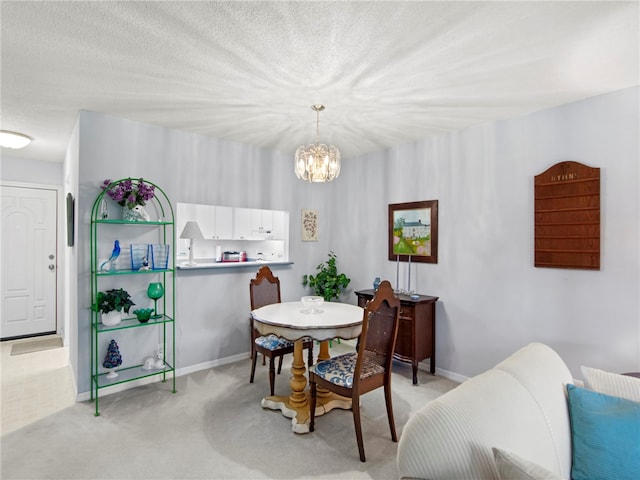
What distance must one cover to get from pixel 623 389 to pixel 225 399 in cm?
273

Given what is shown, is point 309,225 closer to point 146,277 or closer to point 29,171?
point 146,277

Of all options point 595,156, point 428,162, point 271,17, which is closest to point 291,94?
point 271,17

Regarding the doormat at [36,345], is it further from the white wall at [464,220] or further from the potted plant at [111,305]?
the potted plant at [111,305]

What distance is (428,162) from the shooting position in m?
3.79

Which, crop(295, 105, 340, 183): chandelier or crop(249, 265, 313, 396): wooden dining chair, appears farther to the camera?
crop(249, 265, 313, 396): wooden dining chair

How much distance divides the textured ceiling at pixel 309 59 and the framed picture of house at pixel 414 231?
975 millimetres

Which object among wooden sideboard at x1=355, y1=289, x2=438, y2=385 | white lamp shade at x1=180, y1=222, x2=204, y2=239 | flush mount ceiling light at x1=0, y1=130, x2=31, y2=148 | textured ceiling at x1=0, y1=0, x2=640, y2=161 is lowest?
wooden sideboard at x1=355, y1=289, x2=438, y2=385

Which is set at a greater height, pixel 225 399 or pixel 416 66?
pixel 416 66

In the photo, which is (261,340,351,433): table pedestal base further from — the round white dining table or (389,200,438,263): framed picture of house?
(389,200,438,263): framed picture of house

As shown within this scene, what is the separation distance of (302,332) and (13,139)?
3.78 meters

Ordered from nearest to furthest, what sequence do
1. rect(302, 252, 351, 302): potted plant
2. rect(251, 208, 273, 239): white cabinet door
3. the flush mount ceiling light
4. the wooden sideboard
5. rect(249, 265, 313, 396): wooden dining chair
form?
rect(249, 265, 313, 396): wooden dining chair, the wooden sideboard, the flush mount ceiling light, rect(251, 208, 273, 239): white cabinet door, rect(302, 252, 351, 302): potted plant

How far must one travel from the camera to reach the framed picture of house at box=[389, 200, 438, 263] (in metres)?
3.74

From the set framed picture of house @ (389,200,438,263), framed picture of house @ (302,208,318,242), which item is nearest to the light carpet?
framed picture of house @ (389,200,438,263)

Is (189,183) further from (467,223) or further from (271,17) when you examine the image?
(467,223)
